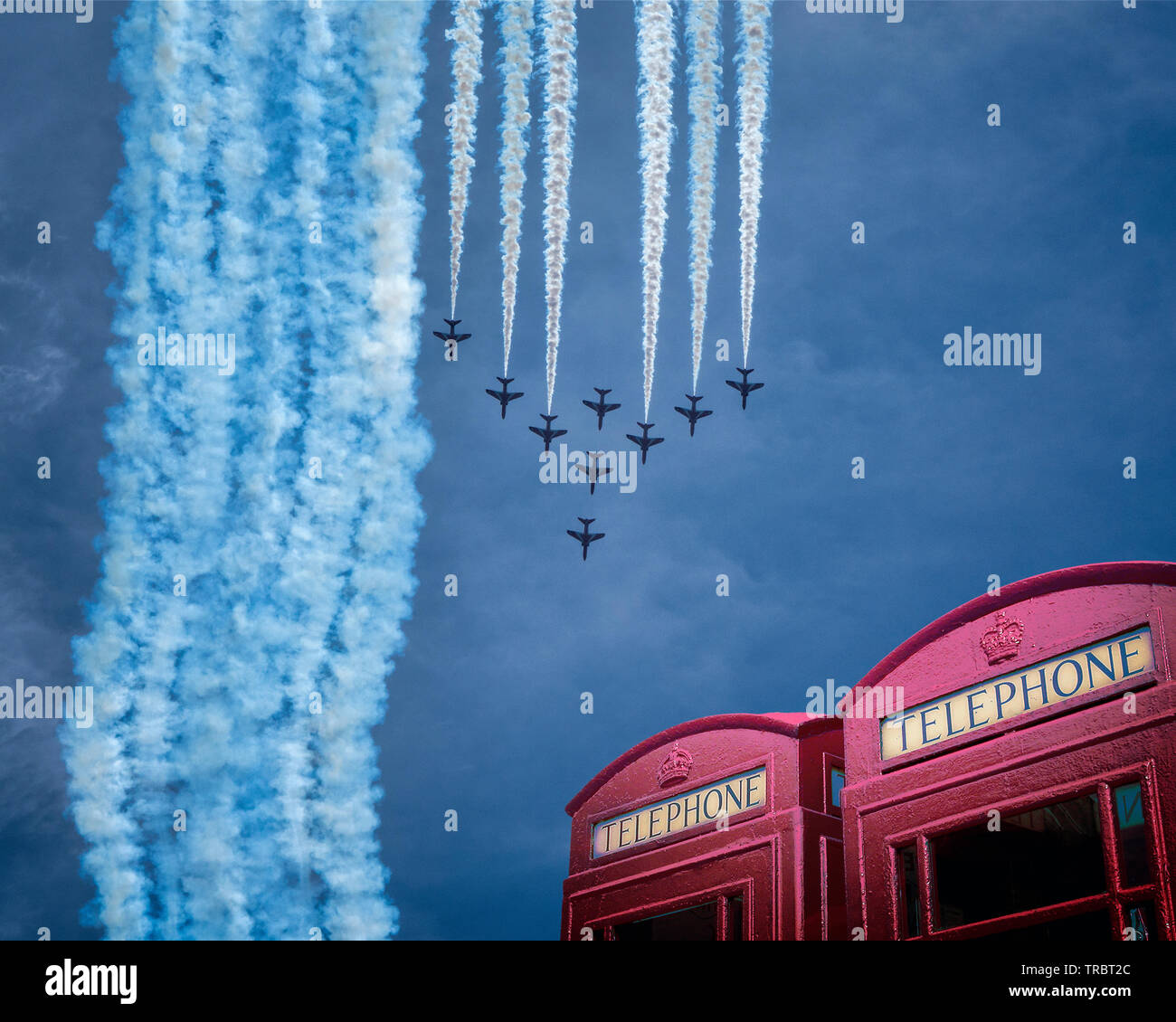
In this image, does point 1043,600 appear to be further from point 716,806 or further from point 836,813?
point 716,806

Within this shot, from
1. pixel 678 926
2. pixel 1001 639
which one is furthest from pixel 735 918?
pixel 1001 639

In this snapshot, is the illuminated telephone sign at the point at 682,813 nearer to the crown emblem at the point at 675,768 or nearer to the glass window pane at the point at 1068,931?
the crown emblem at the point at 675,768

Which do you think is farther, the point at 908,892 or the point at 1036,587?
the point at 908,892

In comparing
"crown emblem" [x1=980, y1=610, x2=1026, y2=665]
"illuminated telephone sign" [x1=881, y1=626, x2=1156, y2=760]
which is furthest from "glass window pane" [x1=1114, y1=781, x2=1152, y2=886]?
"crown emblem" [x1=980, y1=610, x2=1026, y2=665]

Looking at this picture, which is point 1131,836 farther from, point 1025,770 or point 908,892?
point 908,892

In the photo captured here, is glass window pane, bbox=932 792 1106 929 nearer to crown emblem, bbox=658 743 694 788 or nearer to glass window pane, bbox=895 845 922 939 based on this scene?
glass window pane, bbox=895 845 922 939
